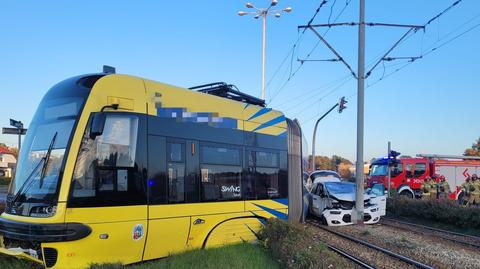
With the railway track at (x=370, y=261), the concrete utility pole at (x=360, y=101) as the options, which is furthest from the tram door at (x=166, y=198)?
the concrete utility pole at (x=360, y=101)

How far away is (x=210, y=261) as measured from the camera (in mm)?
7539

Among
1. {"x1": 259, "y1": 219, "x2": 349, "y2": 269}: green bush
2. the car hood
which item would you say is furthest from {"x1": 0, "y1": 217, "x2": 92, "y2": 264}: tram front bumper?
the car hood

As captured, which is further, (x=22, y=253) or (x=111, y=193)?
(x=111, y=193)

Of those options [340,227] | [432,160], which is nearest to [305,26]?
[340,227]

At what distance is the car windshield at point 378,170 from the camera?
30.1 m

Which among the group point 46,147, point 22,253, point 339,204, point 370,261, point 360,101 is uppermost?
point 360,101

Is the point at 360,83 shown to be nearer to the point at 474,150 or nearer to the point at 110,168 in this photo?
the point at 110,168

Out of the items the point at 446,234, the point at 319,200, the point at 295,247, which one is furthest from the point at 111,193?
the point at 319,200

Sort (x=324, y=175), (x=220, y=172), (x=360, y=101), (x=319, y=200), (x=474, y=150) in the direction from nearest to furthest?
(x=220, y=172)
(x=360, y=101)
(x=319, y=200)
(x=324, y=175)
(x=474, y=150)

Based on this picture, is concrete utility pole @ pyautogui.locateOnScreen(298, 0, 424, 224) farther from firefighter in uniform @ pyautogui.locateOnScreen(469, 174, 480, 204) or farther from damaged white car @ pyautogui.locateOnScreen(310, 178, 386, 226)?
firefighter in uniform @ pyautogui.locateOnScreen(469, 174, 480, 204)

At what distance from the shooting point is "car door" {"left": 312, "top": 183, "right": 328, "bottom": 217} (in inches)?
659

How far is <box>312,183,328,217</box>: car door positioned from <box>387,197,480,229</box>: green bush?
4.19 metres

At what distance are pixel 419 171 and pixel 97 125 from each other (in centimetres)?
2734

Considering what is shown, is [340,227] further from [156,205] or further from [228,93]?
[156,205]
